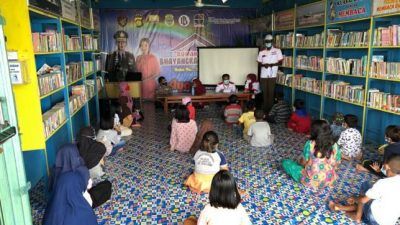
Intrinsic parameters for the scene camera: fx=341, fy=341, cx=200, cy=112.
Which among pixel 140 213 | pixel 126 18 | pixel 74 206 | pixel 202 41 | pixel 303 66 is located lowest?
pixel 140 213

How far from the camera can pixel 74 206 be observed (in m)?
2.70

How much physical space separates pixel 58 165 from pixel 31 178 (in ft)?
3.17

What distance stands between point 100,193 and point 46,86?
A: 4.74ft

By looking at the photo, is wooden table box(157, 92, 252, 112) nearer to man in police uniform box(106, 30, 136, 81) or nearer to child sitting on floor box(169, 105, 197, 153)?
man in police uniform box(106, 30, 136, 81)

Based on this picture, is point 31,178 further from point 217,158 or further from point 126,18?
point 126,18

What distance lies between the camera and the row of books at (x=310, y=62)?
21.0 feet

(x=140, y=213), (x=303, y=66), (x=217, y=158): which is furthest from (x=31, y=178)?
(x=303, y=66)

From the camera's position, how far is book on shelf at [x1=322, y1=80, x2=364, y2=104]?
545cm

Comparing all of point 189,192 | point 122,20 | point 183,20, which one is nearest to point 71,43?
point 189,192

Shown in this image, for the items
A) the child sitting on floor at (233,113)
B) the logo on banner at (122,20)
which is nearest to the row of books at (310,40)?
the child sitting on floor at (233,113)

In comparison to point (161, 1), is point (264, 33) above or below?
below

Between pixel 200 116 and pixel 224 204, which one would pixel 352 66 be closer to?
pixel 200 116

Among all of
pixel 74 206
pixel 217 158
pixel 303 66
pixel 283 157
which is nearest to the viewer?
pixel 74 206

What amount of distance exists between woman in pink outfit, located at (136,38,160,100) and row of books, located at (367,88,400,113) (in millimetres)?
6140
